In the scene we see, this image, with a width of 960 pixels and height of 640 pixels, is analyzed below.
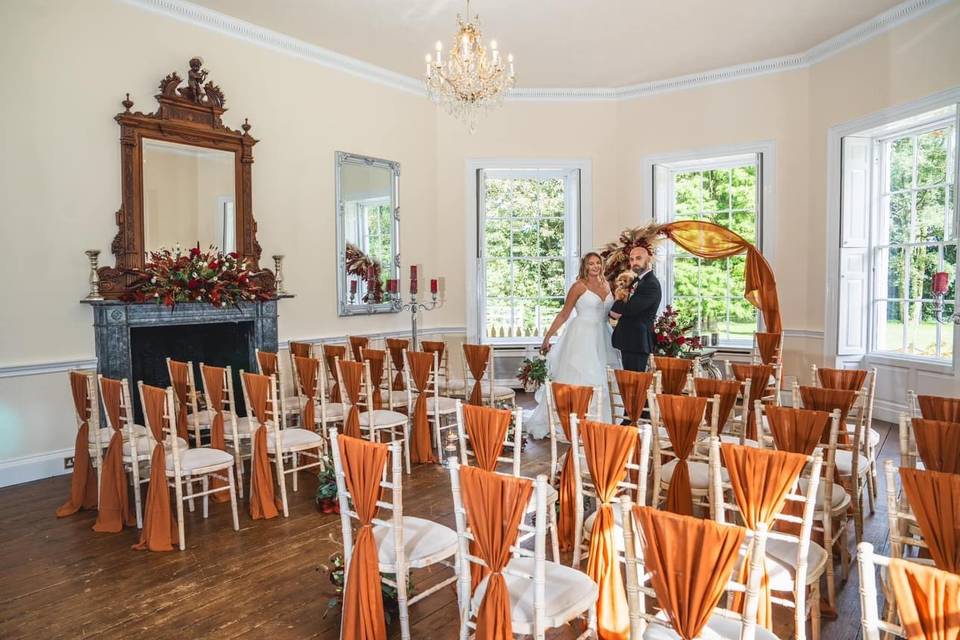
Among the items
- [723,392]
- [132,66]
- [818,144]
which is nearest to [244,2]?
[132,66]

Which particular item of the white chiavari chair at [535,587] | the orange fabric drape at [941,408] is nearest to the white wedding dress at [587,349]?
the orange fabric drape at [941,408]

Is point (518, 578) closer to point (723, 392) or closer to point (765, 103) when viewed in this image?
point (723, 392)

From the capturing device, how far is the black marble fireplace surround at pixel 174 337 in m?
5.23

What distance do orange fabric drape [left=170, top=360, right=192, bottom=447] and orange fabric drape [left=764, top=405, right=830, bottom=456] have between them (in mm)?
3690

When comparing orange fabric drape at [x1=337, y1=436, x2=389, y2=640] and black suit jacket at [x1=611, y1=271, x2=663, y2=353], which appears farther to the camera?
black suit jacket at [x1=611, y1=271, x2=663, y2=353]

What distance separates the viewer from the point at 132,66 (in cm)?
555

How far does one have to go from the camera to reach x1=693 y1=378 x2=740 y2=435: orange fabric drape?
12.3 ft

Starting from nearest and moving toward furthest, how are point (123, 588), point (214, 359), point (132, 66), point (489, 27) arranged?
point (123, 588) → point (132, 66) → point (214, 359) → point (489, 27)

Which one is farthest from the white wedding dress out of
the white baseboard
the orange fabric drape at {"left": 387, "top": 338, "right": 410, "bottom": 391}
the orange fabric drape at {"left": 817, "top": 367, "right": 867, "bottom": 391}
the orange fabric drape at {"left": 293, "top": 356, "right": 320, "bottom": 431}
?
the white baseboard

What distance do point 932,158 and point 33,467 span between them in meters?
8.22

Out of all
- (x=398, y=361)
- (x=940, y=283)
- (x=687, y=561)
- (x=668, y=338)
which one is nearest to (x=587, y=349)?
(x=668, y=338)

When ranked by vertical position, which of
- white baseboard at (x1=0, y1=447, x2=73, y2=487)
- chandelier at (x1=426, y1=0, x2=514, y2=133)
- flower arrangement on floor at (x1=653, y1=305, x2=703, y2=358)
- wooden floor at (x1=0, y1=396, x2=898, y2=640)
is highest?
chandelier at (x1=426, y1=0, x2=514, y2=133)

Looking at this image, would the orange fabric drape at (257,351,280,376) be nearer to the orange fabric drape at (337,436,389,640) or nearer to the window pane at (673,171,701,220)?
the orange fabric drape at (337,436,389,640)

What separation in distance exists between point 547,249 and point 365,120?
111 inches
